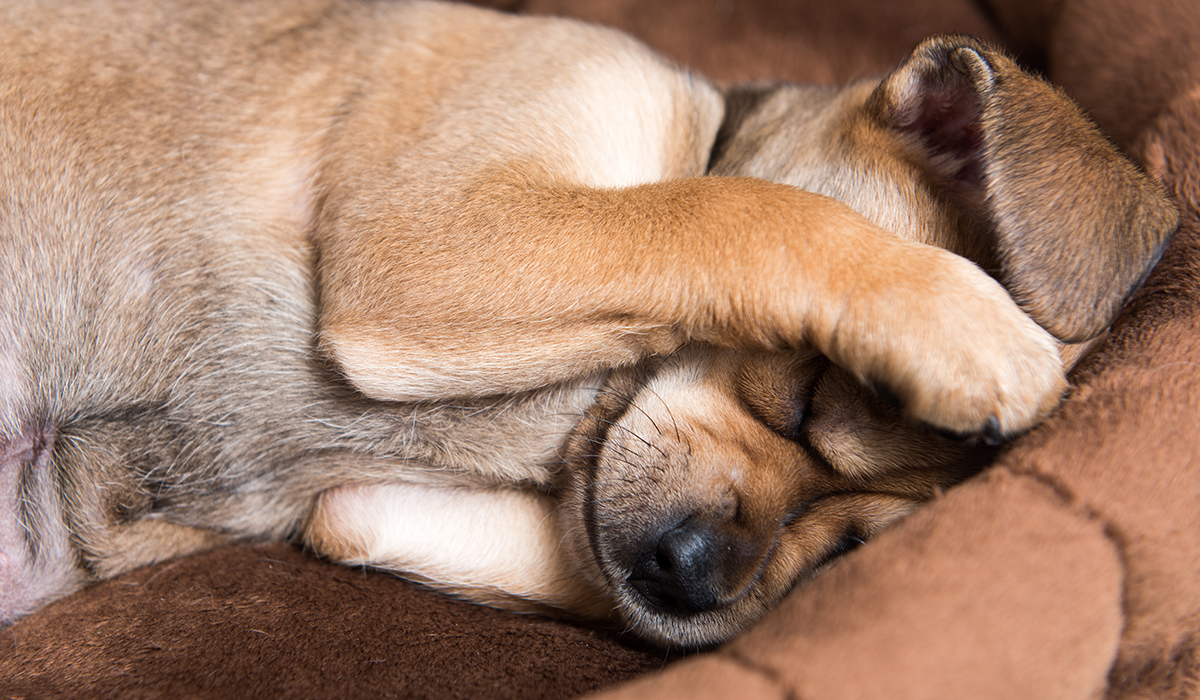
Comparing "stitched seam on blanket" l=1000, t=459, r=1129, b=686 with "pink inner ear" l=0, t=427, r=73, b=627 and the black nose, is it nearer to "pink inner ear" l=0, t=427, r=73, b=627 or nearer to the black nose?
the black nose

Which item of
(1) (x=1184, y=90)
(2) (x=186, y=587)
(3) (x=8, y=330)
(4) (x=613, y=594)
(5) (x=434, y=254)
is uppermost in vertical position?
(1) (x=1184, y=90)

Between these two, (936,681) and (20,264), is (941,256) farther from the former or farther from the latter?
(20,264)

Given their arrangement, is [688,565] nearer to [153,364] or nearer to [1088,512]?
[1088,512]

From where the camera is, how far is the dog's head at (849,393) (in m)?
1.79

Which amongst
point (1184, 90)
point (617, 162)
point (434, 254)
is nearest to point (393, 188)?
point (434, 254)

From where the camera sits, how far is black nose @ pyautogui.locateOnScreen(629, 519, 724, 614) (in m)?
1.91

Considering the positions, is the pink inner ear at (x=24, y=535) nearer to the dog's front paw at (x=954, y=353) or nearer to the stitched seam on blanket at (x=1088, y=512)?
the dog's front paw at (x=954, y=353)

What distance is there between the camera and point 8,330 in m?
2.20

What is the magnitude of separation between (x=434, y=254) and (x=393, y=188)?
28cm

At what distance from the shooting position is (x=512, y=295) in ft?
6.44

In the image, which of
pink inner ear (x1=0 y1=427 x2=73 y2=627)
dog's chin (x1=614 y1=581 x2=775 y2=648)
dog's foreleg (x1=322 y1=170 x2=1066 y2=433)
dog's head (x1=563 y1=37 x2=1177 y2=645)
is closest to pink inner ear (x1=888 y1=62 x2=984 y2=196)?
dog's head (x1=563 y1=37 x2=1177 y2=645)

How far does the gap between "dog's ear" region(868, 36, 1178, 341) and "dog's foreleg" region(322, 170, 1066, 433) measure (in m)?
0.09

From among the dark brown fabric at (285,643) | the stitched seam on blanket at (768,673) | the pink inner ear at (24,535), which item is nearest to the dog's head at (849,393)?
the dark brown fabric at (285,643)

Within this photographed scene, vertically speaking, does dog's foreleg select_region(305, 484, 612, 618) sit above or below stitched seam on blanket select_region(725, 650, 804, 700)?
below
